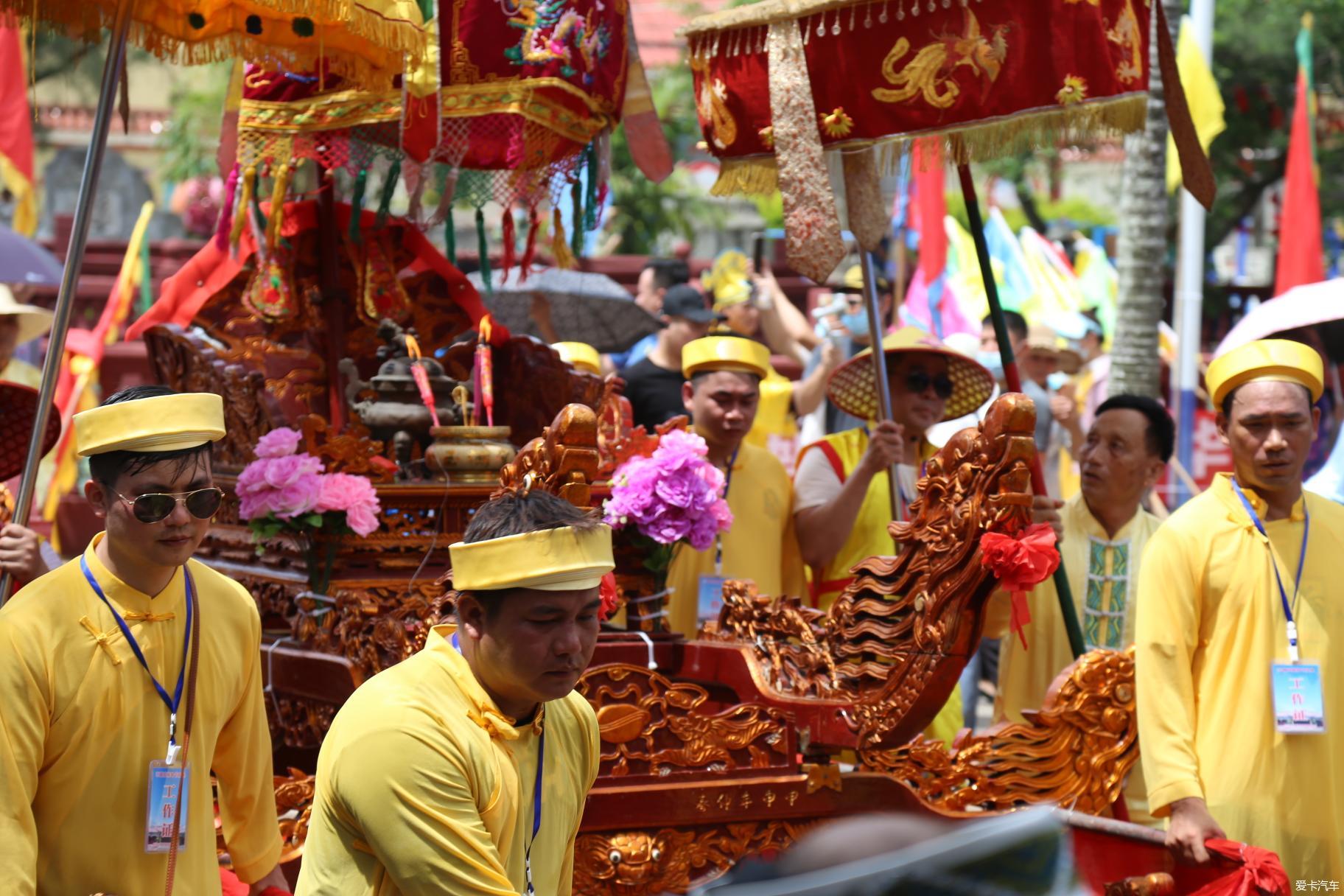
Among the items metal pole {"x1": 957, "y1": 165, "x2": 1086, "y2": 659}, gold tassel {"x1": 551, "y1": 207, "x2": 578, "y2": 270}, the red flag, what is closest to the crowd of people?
metal pole {"x1": 957, "y1": 165, "x2": 1086, "y2": 659}

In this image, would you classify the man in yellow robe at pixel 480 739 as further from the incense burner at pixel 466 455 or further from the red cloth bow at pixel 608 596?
the incense burner at pixel 466 455

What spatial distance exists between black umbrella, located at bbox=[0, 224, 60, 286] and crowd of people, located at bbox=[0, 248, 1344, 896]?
1.20 metres

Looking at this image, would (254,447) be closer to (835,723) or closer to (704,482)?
(704,482)

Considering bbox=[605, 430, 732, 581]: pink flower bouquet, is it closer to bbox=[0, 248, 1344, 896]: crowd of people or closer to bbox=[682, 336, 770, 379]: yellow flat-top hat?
bbox=[0, 248, 1344, 896]: crowd of people

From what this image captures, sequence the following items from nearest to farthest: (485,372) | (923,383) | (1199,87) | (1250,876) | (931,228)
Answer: (1250,876) → (485,372) → (923,383) → (1199,87) → (931,228)

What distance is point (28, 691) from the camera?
109 inches

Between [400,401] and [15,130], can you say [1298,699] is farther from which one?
[15,130]

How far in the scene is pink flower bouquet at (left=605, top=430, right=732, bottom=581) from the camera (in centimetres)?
464

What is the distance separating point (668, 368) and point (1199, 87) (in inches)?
194

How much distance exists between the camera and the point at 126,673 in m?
2.90

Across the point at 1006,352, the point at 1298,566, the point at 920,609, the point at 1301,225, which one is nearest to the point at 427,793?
the point at 920,609

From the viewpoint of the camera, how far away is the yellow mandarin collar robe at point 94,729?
2752 mm

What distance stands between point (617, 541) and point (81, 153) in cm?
1828

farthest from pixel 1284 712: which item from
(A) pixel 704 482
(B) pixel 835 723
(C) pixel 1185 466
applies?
(C) pixel 1185 466
